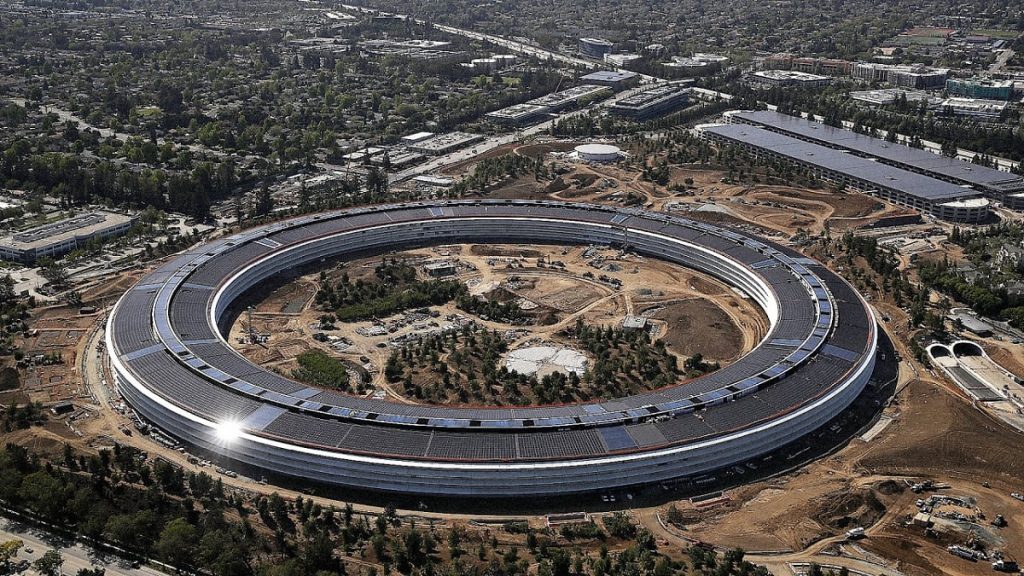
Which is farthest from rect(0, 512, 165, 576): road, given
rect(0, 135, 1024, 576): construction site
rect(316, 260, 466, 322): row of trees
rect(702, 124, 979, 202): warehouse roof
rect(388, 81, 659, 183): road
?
rect(702, 124, 979, 202): warehouse roof

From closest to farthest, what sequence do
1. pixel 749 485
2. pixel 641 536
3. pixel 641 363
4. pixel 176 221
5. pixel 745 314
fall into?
pixel 641 536 → pixel 749 485 → pixel 641 363 → pixel 745 314 → pixel 176 221

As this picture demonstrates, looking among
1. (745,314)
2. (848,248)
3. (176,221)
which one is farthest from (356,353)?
(848,248)

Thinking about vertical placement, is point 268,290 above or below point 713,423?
below

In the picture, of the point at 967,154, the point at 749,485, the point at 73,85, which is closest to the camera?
the point at 749,485

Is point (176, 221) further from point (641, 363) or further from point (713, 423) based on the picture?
point (713, 423)

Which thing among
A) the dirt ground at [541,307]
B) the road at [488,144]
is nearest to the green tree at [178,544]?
the dirt ground at [541,307]

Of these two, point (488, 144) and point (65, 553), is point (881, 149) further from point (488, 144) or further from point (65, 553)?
point (65, 553)

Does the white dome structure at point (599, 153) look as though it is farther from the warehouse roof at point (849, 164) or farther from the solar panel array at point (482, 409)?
the solar panel array at point (482, 409)
